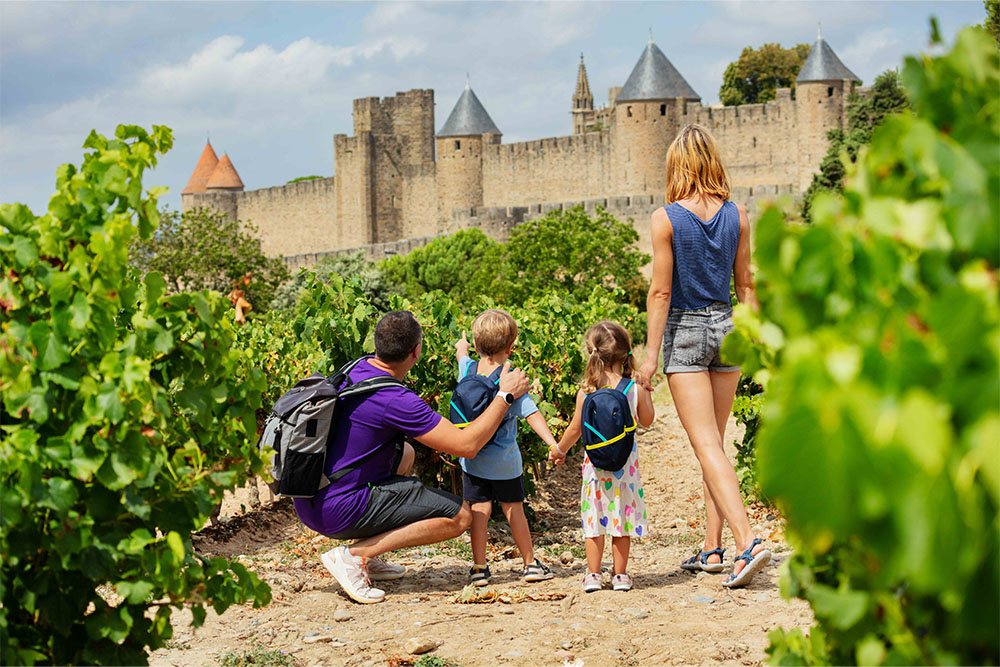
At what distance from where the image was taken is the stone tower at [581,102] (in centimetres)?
8200

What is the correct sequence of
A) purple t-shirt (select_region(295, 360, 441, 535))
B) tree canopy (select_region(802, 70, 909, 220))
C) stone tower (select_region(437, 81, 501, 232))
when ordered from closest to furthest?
1. purple t-shirt (select_region(295, 360, 441, 535))
2. tree canopy (select_region(802, 70, 909, 220))
3. stone tower (select_region(437, 81, 501, 232))

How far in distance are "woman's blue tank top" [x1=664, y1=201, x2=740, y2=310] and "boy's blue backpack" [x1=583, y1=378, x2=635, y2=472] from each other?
17.2 inches

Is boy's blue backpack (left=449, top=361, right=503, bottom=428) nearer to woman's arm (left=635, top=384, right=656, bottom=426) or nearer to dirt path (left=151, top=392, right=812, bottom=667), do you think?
woman's arm (left=635, top=384, right=656, bottom=426)

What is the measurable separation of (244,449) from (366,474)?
60.5 inches

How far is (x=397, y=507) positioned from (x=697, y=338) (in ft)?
4.28

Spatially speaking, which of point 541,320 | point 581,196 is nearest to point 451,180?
point 581,196

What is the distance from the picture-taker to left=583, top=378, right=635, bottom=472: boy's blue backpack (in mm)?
4164

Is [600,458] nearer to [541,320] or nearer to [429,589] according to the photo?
[429,589]

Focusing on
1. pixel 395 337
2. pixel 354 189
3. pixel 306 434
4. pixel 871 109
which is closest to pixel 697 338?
pixel 395 337

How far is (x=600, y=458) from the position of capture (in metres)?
4.17

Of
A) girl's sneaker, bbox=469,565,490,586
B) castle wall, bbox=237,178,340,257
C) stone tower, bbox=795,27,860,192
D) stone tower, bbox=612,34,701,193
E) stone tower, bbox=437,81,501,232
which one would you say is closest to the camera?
girl's sneaker, bbox=469,565,490,586

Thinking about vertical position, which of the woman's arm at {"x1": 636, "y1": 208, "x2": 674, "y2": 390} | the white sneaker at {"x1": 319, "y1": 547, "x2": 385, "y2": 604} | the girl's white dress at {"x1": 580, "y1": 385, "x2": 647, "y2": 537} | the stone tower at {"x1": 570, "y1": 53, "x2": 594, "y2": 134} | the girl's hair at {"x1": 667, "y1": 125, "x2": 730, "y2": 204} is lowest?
the white sneaker at {"x1": 319, "y1": 547, "x2": 385, "y2": 604}

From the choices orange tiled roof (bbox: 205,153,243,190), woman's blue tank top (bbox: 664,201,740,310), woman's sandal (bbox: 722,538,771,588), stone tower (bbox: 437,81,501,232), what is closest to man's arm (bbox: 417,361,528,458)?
woman's blue tank top (bbox: 664,201,740,310)

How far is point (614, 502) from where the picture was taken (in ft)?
13.8
